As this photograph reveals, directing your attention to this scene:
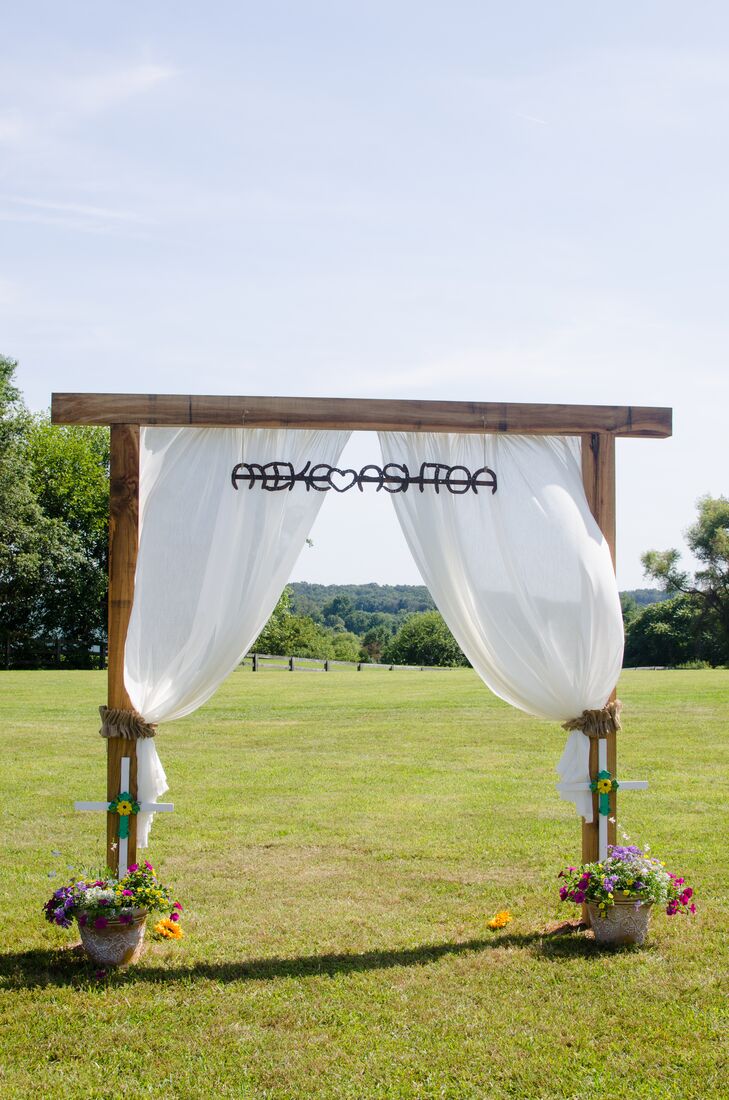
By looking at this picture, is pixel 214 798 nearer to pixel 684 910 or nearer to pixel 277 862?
pixel 277 862

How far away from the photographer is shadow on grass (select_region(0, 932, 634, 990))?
4.25 m

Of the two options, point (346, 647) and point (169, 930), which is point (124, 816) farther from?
point (346, 647)

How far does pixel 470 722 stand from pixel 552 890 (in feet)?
26.7

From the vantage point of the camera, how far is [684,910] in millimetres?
4676

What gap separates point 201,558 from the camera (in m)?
4.71

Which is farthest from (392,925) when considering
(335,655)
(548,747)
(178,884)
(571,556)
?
(335,655)

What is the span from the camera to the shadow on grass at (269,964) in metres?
4.25

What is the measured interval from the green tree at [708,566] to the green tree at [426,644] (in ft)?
40.8

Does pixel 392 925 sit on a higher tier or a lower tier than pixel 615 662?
lower

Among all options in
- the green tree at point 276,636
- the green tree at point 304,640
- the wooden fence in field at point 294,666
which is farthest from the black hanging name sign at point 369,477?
the green tree at point 304,640

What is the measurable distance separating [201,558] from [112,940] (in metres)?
1.77

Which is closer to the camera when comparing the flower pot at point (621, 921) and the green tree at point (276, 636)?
the flower pot at point (621, 921)

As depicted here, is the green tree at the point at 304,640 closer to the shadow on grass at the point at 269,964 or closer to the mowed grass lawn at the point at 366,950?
the mowed grass lawn at the point at 366,950

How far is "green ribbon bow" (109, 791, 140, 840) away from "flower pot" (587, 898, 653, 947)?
2218 millimetres
